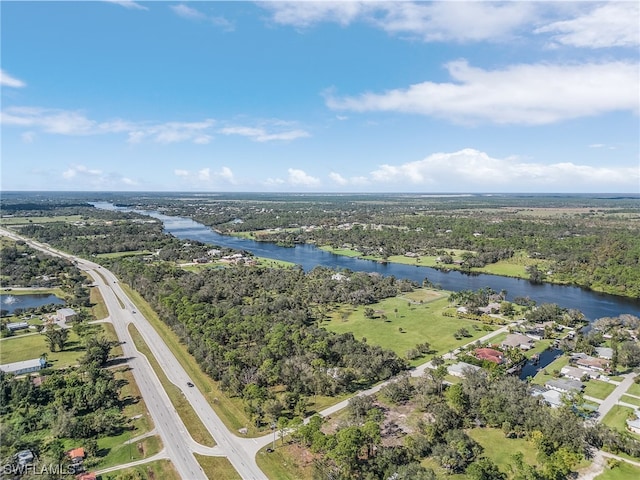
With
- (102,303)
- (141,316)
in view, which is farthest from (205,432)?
(102,303)

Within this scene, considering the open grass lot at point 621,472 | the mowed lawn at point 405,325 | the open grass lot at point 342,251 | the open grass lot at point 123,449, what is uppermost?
the open grass lot at point 342,251

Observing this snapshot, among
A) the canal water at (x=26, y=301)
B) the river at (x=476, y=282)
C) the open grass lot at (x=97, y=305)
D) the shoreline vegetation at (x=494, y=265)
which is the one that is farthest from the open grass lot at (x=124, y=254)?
the shoreline vegetation at (x=494, y=265)

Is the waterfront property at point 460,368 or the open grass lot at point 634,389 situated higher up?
the waterfront property at point 460,368

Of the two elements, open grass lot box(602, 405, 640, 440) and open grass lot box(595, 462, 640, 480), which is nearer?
open grass lot box(595, 462, 640, 480)

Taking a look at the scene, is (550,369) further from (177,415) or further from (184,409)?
(177,415)

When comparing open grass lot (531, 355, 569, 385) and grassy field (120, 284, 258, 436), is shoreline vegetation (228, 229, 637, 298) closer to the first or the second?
open grass lot (531, 355, 569, 385)

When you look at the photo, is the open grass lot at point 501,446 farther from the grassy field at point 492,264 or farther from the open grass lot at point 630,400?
the grassy field at point 492,264

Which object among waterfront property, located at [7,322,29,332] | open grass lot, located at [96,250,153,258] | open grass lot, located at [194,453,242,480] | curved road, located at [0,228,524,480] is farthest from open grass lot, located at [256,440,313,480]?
open grass lot, located at [96,250,153,258]

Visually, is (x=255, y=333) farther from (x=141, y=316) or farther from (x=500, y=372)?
(x=500, y=372)
